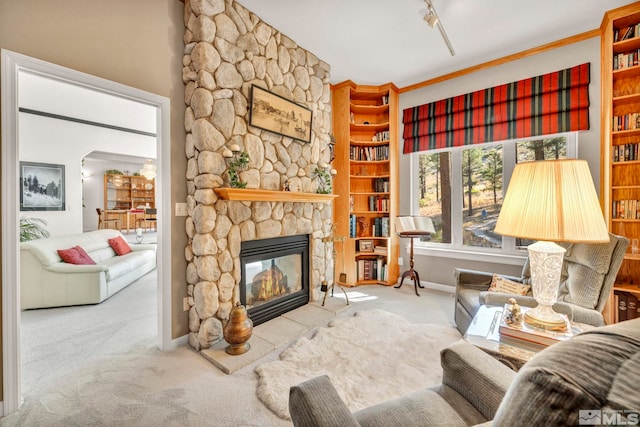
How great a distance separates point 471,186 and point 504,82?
4.40 ft

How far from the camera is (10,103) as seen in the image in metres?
1.57

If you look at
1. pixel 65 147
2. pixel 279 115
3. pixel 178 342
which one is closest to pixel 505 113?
pixel 279 115

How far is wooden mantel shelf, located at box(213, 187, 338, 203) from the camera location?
2.22 meters

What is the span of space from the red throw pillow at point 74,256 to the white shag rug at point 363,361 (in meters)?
3.09

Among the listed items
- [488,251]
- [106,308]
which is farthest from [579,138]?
[106,308]

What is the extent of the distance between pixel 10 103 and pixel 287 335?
250 cm

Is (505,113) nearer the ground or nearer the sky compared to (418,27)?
nearer the ground

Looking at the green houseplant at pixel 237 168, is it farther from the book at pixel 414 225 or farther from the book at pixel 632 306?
the book at pixel 632 306

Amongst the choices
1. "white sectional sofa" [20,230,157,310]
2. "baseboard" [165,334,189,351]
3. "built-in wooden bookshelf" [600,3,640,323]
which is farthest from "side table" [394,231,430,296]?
"white sectional sofa" [20,230,157,310]

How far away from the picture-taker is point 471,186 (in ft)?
12.3

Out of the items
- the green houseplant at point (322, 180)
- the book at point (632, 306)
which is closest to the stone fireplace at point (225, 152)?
the green houseplant at point (322, 180)

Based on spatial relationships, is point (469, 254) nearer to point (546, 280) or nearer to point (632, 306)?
point (632, 306)

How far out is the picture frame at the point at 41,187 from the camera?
457 centimetres

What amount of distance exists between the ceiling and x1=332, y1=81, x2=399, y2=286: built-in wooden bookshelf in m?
0.64
